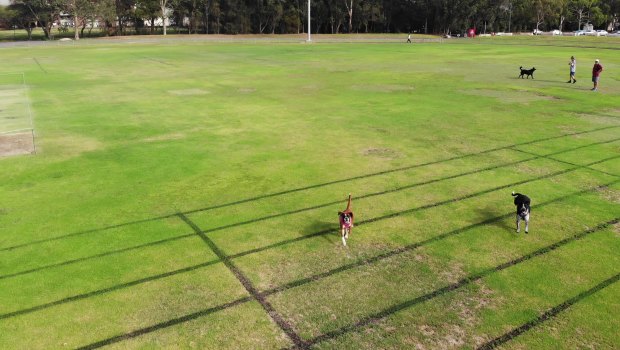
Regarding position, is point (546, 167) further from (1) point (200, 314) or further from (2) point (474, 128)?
(1) point (200, 314)

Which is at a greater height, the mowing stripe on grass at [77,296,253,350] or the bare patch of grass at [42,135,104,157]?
the bare patch of grass at [42,135,104,157]

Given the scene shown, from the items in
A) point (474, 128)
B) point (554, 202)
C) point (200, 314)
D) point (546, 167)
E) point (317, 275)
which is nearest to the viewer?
point (200, 314)

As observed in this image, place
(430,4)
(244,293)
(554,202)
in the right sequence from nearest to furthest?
(244,293)
(554,202)
(430,4)

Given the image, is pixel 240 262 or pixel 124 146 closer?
pixel 240 262

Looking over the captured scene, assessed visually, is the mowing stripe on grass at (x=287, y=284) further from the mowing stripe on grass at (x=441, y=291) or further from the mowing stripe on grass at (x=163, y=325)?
the mowing stripe on grass at (x=441, y=291)

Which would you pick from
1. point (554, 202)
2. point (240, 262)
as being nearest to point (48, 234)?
point (240, 262)

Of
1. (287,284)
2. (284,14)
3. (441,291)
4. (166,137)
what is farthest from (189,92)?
(284,14)

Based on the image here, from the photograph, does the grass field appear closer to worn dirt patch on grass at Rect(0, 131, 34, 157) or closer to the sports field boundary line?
the sports field boundary line

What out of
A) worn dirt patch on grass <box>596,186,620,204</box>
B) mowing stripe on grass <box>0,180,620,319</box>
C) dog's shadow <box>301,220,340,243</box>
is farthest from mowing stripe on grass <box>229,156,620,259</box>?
worn dirt patch on grass <box>596,186,620,204</box>
